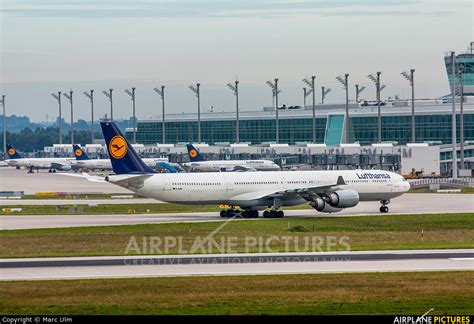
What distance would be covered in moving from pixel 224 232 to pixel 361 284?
89.9ft

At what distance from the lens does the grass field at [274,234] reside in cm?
6112

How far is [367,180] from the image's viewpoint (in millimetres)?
90375

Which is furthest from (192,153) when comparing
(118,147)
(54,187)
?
(118,147)

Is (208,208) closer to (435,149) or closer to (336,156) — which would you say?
(435,149)

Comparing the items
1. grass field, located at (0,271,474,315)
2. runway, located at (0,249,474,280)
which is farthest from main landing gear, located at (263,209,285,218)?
grass field, located at (0,271,474,315)

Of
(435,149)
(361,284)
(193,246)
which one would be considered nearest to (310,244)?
(193,246)

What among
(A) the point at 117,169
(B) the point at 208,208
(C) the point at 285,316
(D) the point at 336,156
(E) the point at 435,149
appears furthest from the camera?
(D) the point at 336,156

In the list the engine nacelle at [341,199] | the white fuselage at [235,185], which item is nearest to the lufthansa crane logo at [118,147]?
the white fuselage at [235,185]

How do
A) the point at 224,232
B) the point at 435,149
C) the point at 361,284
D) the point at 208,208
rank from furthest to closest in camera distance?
the point at 435,149
the point at 208,208
the point at 224,232
the point at 361,284

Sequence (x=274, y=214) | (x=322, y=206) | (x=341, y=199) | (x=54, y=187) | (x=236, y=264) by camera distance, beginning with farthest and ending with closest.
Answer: (x=54, y=187), (x=274, y=214), (x=322, y=206), (x=341, y=199), (x=236, y=264)

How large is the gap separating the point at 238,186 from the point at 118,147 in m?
10.5

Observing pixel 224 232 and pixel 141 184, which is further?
pixel 141 184

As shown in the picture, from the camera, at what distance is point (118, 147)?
3278 inches

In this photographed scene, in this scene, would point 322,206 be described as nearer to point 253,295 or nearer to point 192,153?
point 253,295
